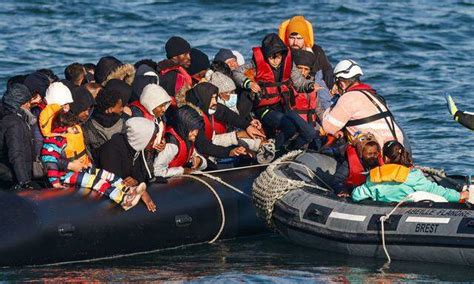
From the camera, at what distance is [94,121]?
12898mm

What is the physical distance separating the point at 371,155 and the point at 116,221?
2429mm

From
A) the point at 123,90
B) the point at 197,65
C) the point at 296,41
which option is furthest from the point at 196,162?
the point at 296,41

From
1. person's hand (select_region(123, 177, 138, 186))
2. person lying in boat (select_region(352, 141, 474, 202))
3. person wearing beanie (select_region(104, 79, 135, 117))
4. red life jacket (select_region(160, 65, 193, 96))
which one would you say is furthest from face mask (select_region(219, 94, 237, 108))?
person lying in boat (select_region(352, 141, 474, 202))

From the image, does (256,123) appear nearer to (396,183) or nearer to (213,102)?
(213,102)

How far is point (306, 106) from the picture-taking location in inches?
579

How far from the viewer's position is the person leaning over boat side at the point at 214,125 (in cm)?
1364

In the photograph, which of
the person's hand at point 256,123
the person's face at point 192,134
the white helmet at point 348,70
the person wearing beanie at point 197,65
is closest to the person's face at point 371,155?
the white helmet at point 348,70

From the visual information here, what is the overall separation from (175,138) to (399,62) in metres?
12.5

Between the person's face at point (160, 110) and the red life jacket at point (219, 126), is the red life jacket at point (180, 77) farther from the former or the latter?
the person's face at point (160, 110)

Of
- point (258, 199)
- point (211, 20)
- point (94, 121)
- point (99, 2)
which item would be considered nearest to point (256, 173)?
point (258, 199)

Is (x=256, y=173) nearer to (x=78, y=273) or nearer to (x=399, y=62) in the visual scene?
(x=78, y=273)

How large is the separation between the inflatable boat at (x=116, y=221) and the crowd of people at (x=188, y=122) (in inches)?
7.4

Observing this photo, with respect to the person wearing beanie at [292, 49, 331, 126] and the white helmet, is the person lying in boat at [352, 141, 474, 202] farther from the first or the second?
the person wearing beanie at [292, 49, 331, 126]

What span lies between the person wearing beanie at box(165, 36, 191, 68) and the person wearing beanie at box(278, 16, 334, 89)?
1100 mm
